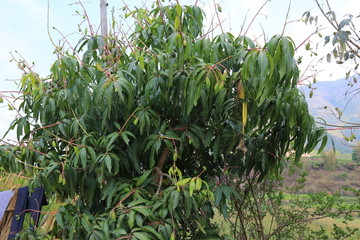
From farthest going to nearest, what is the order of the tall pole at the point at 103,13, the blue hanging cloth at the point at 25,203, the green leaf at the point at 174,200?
the tall pole at the point at 103,13 → the blue hanging cloth at the point at 25,203 → the green leaf at the point at 174,200

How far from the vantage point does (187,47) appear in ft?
5.33

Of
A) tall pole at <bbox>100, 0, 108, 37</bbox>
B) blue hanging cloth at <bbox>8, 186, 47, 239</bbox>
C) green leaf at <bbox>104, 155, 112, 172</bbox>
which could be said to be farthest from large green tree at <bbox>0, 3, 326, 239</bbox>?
tall pole at <bbox>100, 0, 108, 37</bbox>

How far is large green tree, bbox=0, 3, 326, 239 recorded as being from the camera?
1.69 m

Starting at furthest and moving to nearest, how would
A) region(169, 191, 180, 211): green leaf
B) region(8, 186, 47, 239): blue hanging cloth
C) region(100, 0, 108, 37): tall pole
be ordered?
region(100, 0, 108, 37): tall pole, region(8, 186, 47, 239): blue hanging cloth, region(169, 191, 180, 211): green leaf

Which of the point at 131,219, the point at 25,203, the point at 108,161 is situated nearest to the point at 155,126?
the point at 108,161

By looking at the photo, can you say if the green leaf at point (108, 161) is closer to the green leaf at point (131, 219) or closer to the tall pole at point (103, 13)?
the green leaf at point (131, 219)

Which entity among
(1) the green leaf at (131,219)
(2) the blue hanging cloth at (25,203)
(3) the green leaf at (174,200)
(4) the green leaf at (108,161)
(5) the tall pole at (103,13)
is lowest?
(2) the blue hanging cloth at (25,203)

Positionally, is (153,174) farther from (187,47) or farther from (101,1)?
(101,1)

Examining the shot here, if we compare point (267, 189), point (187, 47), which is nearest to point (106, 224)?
point (187, 47)

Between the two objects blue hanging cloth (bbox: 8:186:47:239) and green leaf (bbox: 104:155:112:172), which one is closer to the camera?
green leaf (bbox: 104:155:112:172)

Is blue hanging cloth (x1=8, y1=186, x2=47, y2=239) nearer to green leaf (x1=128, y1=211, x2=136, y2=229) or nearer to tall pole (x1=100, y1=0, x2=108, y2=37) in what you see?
green leaf (x1=128, y1=211, x2=136, y2=229)

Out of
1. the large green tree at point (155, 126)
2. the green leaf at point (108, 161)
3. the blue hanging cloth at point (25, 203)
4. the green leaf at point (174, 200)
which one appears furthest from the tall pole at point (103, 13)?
the green leaf at point (174, 200)

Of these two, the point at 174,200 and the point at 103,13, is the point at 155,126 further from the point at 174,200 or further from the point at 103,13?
the point at 103,13

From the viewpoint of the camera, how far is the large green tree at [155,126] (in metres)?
1.69
